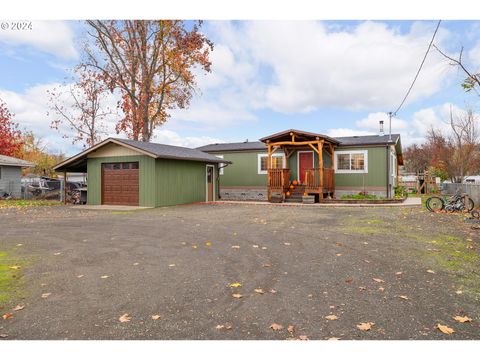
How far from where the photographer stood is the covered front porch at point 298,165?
718 inches

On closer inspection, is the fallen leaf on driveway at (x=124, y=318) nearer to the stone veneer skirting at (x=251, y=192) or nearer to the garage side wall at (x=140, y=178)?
the garage side wall at (x=140, y=178)

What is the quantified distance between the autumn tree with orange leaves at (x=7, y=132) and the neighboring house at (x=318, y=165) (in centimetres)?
2400

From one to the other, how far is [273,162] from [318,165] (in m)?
3.04

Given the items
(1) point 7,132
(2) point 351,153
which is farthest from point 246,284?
(1) point 7,132

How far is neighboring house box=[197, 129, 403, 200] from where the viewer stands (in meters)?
18.6

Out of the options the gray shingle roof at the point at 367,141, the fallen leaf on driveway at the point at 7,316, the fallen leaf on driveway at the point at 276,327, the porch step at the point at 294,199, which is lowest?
the fallen leaf on driveway at the point at 7,316

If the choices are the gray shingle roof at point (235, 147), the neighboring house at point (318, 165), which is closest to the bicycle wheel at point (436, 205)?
the neighboring house at point (318, 165)

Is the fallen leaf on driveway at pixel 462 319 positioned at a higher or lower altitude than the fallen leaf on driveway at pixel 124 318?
higher

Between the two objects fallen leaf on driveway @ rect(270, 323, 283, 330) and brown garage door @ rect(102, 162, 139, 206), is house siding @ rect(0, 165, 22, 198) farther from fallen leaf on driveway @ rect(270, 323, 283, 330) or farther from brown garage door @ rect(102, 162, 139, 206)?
fallen leaf on driveway @ rect(270, 323, 283, 330)

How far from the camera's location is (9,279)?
15.2ft

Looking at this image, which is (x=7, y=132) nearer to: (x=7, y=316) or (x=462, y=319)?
(x=7, y=316)

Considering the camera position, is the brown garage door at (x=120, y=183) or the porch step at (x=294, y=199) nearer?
the brown garage door at (x=120, y=183)

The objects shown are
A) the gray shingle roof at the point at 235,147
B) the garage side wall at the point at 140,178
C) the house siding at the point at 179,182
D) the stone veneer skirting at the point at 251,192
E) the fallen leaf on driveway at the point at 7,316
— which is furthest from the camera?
the gray shingle roof at the point at 235,147

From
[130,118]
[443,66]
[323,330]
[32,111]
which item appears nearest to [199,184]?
[130,118]
